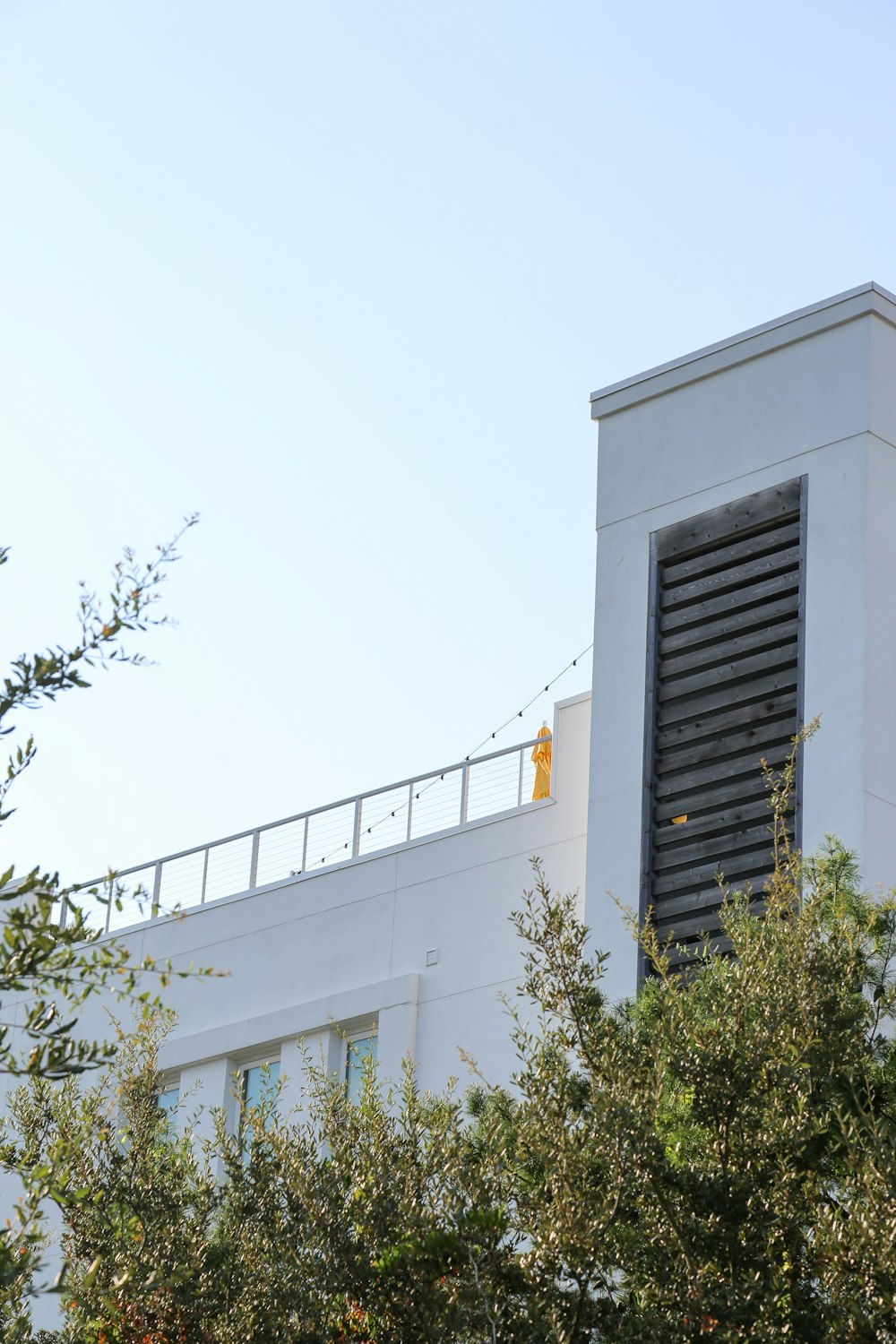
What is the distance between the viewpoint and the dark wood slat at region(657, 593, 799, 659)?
15484mm

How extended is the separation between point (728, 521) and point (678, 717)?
1631 mm

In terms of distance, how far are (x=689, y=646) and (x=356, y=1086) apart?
4773 mm

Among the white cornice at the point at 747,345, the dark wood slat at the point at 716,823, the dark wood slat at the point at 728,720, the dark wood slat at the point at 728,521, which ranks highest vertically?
the white cornice at the point at 747,345

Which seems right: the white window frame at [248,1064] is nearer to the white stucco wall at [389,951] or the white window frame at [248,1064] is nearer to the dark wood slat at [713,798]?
the white stucco wall at [389,951]

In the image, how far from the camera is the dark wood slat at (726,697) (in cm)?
1528

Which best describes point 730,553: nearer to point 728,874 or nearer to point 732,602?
point 732,602

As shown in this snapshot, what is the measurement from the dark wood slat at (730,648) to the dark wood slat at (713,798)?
3.35ft

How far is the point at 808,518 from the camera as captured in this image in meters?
Result: 15.5

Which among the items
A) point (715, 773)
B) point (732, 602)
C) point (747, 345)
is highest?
point (747, 345)

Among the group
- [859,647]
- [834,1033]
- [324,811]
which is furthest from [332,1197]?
[324,811]

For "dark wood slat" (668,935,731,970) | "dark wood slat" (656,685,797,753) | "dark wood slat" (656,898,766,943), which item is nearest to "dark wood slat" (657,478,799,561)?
"dark wood slat" (656,685,797,753)

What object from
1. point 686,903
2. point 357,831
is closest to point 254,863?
point 357,831

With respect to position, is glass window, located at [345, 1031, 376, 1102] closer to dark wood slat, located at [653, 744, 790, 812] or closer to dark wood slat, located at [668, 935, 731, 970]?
dark wood slat, located at [668, 935, 731, 970]

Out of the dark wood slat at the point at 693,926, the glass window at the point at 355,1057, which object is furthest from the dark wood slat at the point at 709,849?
the glass window at the point at 355,1057
